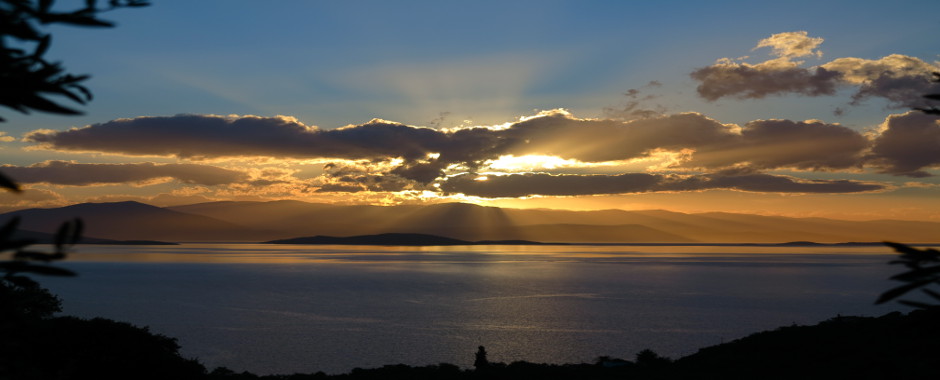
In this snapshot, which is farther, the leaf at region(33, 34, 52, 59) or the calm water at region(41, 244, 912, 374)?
the calm water at region(41, 244, 912, 374)

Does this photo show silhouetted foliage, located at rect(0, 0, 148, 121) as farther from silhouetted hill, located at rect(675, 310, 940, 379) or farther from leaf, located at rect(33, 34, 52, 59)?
silhouetted hill, located at rect(675, 310, 940, 379)

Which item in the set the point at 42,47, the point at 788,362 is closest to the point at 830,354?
the point at 788,362

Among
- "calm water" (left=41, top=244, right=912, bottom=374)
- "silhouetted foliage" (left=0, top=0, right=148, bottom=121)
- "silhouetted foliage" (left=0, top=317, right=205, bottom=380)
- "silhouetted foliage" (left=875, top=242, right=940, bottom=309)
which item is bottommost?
"calm water" (left=41, top=244, right=912, bottom=374)

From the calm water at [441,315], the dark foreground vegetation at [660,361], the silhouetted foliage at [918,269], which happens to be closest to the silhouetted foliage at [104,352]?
the dark foreground vegetation at [660,361]

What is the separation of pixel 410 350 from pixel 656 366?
106 feet

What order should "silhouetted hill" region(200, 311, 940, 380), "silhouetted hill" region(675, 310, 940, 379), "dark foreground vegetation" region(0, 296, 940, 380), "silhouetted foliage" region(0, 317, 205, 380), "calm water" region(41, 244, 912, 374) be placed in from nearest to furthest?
"silhouetted hill" region(675, 310, 940, 379)
"dark foreground vegetation" region(0, 296, 940, 380)
"silhouetted foliage" region(0, 317, 205, 380)
"silhouetted hill" region(200, 311, 940, 380)
"calm water" region(41, 244, 912, 374)

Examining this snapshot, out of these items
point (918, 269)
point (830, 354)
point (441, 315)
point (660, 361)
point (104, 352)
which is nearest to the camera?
point (918, 269)

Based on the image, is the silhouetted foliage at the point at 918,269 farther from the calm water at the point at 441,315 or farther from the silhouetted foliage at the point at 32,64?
the calm water at the point at 441,315

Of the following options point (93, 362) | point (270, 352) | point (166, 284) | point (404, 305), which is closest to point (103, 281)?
point (166, 284)

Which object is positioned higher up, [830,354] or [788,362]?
[830,354]

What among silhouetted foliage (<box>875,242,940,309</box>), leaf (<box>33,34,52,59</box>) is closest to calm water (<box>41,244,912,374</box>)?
leaf (<box>33,34,52,59</box>)

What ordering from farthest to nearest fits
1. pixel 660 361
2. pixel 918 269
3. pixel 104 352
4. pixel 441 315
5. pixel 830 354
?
1. pixel 441 315
2. pixel 660 361
3. pixel 830 354
4. pixel 104 352
5. pixel 918 269

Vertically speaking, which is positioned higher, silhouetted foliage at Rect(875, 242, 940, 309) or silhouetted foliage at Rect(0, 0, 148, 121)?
silhouetted foliage at Rect(0, 0, 148, 121)

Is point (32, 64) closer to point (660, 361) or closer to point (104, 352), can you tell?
point (104, 352)
